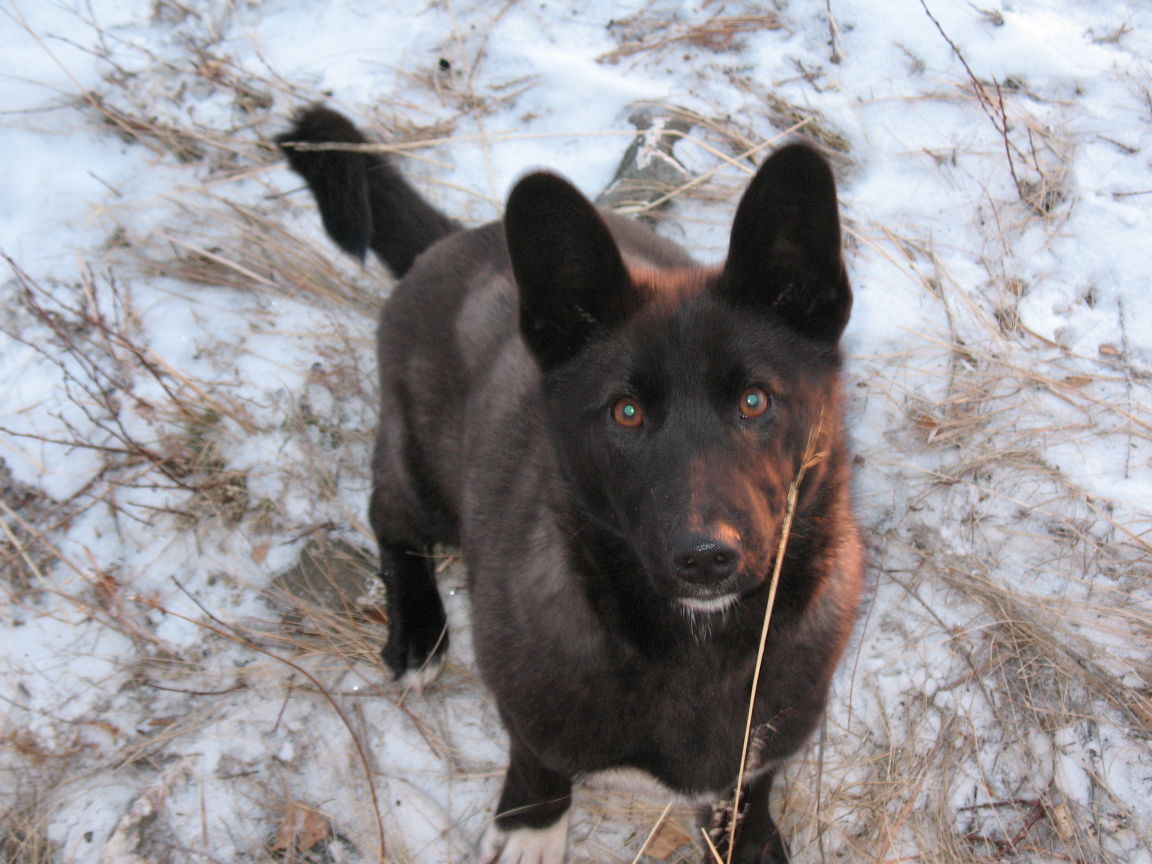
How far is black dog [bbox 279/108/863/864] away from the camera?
1.62 metres

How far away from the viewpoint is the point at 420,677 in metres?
2.70

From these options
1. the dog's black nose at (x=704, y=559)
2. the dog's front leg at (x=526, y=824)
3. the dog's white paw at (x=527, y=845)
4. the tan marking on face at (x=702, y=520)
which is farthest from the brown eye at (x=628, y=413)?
the dog's white paw at (x=527, y=845)

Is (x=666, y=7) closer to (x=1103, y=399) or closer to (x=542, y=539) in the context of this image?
(x=1103, y=399)

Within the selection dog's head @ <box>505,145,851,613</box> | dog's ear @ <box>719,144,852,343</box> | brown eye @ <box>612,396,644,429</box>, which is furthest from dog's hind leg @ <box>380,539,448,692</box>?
dog's ear @ <box>719,144,852,343</box>

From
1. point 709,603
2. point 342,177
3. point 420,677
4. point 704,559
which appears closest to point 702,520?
point 704,559

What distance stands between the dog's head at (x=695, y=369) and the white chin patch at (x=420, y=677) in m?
1.13

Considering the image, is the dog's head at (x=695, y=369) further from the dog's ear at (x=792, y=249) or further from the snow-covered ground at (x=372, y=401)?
the snow-covered ground at (x=372, y=401)

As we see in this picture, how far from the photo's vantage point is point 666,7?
3.84 metres

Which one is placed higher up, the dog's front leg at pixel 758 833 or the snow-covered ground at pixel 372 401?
the snow-covered ground at pixel 372 401

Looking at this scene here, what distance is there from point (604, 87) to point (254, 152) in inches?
57.8

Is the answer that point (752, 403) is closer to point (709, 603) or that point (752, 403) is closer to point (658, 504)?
point (658, 504)

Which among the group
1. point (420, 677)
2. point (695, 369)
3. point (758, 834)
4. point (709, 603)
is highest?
point (695, 369)

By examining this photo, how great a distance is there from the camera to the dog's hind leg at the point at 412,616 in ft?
9.02

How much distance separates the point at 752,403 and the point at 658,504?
0.29 metres
